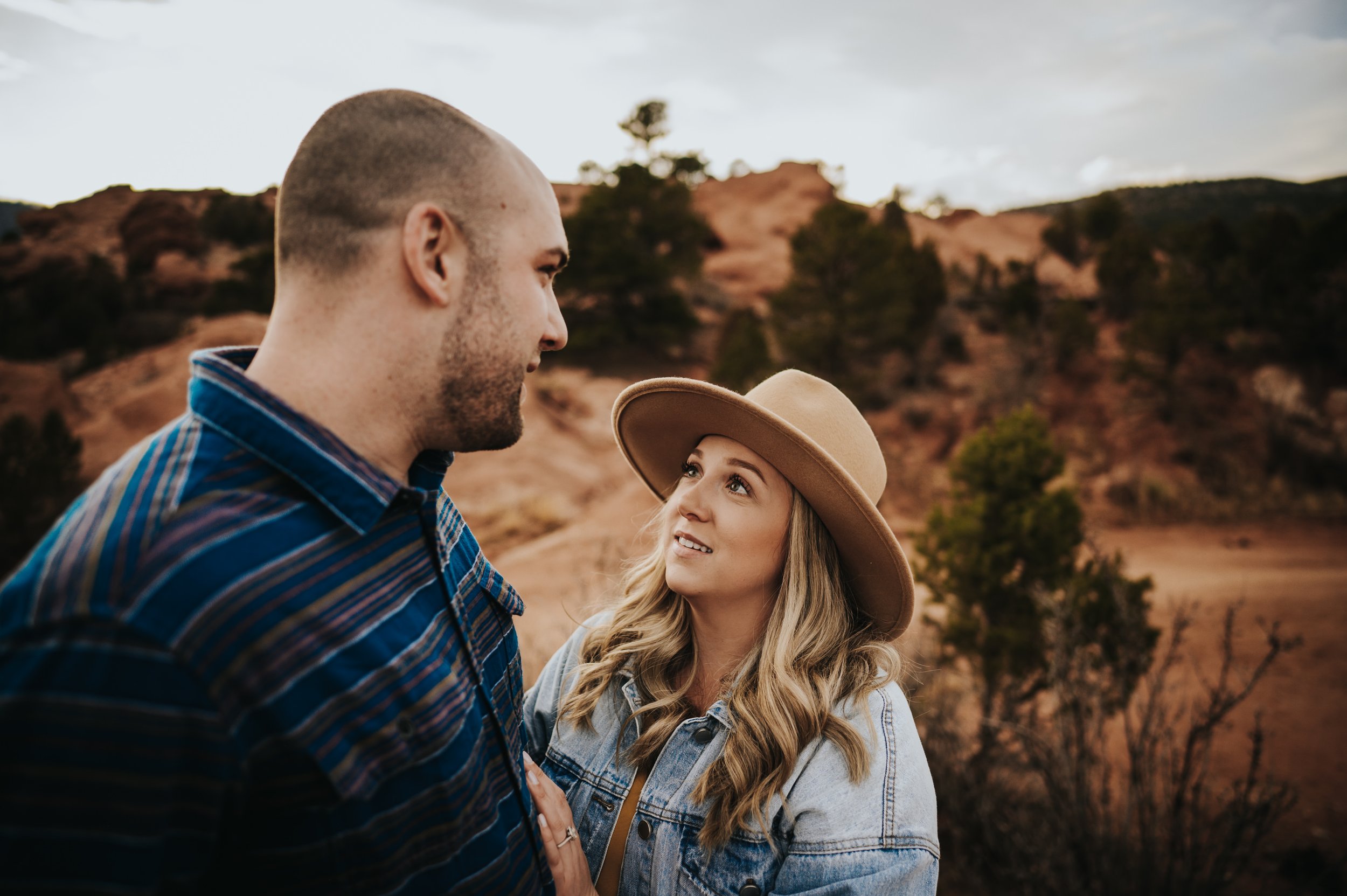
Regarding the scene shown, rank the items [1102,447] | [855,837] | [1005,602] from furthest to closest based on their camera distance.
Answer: [1102,447]
[1005,602]
[855,837]

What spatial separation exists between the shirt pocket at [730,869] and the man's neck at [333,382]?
1.25 meters

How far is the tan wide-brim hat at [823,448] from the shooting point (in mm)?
1949

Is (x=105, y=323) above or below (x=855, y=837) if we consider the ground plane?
above

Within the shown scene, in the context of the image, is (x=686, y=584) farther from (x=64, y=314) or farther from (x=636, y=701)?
(x=64, y=314)

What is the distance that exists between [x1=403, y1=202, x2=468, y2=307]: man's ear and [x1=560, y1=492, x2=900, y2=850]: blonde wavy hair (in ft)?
4.10

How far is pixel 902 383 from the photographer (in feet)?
64.7

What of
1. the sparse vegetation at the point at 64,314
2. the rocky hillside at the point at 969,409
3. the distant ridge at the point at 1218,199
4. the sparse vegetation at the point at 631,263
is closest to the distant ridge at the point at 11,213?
the rocky hillside at the point at 969,409

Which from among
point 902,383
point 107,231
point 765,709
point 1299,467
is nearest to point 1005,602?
point 765,709

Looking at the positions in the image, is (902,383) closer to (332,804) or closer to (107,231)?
(332,804)

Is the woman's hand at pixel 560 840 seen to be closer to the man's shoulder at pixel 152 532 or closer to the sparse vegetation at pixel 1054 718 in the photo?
the man's shoulder at pixel 152 532

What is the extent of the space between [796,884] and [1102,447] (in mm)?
18244

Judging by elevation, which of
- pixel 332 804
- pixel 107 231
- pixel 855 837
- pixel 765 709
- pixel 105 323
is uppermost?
pixel 107 231

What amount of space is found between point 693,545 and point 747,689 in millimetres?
436

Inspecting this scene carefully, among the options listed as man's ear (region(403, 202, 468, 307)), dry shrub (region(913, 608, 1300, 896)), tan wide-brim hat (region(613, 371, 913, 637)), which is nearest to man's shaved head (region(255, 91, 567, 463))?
man's ear (region(403, 202, 468, 307))
